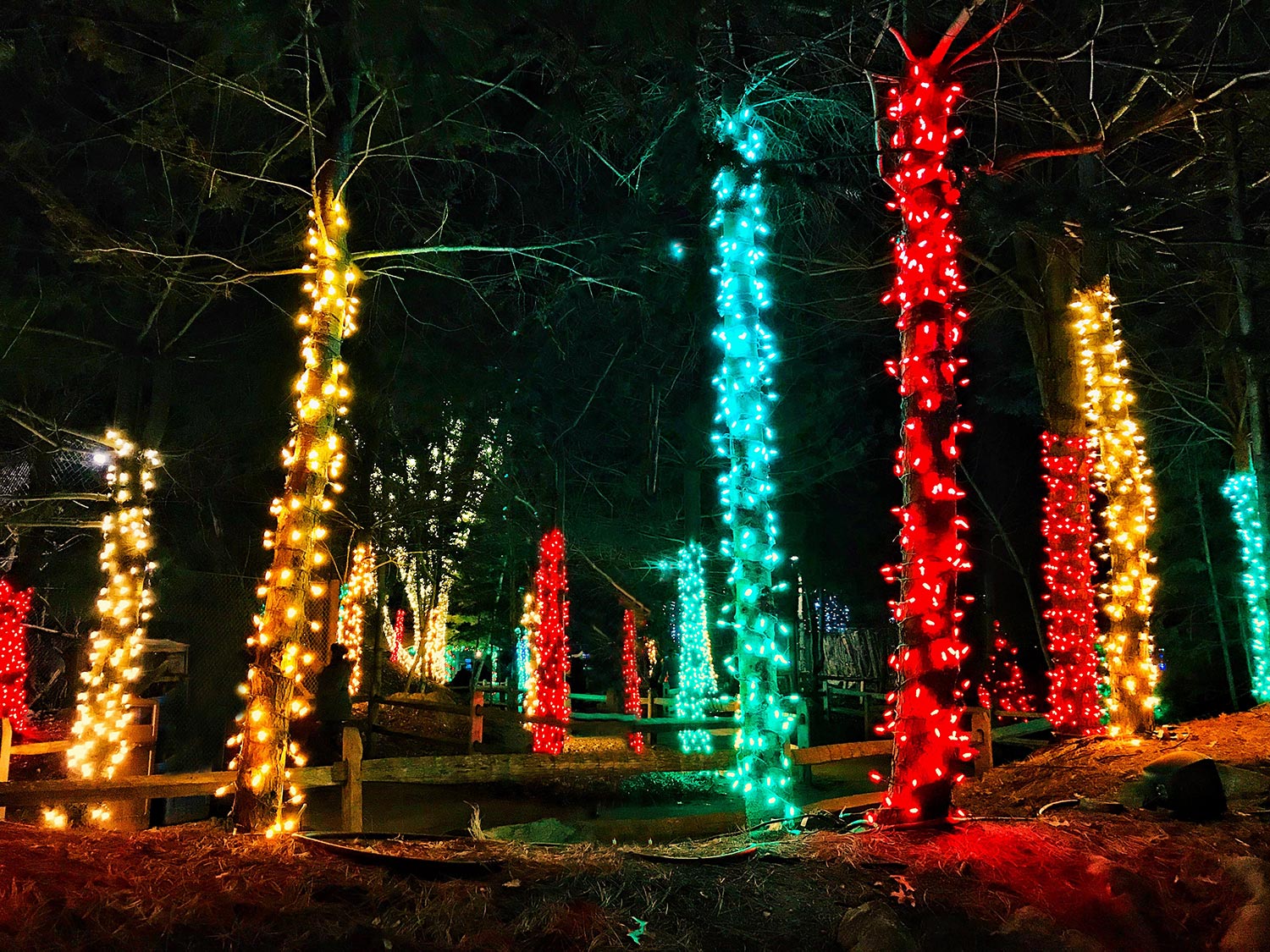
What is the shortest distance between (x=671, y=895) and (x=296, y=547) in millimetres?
3864

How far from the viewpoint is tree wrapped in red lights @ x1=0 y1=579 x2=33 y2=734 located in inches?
477

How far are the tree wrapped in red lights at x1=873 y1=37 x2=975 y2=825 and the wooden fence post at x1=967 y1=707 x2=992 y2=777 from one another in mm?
2964

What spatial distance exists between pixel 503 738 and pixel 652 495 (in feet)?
21.9

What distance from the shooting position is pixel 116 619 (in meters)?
9.22

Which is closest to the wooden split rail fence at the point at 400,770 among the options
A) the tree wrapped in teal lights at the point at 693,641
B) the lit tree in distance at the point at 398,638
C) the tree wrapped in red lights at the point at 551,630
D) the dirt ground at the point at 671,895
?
the dirt ground at the point at 671,895

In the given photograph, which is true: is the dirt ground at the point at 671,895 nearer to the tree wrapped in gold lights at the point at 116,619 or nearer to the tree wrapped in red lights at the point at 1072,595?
the tree wrapped in gold lights at the point at 116,619

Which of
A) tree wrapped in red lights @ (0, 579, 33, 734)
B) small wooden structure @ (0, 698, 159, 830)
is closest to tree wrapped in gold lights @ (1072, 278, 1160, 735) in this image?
small wooden structure @ (0, 698, 159, 830)

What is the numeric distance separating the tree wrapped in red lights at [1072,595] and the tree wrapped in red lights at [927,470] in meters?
5.63

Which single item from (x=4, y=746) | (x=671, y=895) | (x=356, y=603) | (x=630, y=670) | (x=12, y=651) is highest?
(x=356, y=603)

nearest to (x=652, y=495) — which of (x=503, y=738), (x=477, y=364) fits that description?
(x=503, y=738)

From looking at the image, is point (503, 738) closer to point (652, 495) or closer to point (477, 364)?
point (652, 495)

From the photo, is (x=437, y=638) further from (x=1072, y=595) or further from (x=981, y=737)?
(x=981, y=737)

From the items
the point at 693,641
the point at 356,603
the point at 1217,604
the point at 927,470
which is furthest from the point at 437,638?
the point at 927,470

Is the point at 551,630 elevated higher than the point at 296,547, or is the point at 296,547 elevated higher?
the point at 551,630
